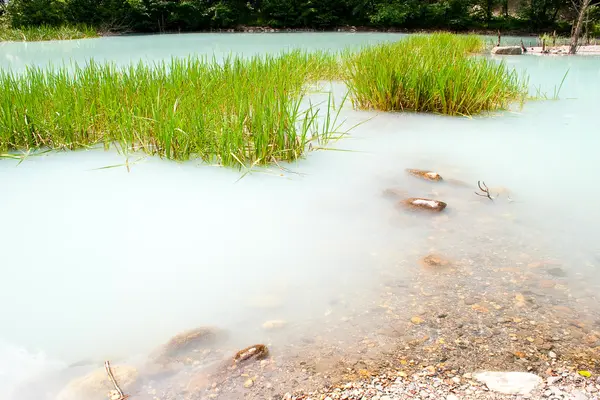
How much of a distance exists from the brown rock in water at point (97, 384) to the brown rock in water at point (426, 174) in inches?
81.1

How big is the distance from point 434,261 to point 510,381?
717mm

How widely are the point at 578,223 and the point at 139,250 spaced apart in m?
2.05

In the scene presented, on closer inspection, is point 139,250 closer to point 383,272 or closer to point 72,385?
point 72,385

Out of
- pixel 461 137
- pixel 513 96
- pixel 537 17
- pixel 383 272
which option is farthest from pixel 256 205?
pixel 537 17

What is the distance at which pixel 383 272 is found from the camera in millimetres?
1896

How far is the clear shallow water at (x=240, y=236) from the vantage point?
5.25 ft

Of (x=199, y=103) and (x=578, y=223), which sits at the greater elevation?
(x=199, y=103)

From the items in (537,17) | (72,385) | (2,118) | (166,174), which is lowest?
(72,385)

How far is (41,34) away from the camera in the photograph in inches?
629

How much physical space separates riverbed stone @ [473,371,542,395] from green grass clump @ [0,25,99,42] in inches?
709

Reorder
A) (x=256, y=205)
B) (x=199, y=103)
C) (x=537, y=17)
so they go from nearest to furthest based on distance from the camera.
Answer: (x=256, y=205) → (x=199, y=103) → (x=537, y=17)

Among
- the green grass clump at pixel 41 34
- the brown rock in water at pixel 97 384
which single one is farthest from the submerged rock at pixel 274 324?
the green grass clump at pixel 41 34

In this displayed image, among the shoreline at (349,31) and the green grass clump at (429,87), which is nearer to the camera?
the green grass clump at (429,87)

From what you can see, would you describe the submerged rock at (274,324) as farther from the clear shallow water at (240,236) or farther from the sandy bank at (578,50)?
the sandy bank at (578,50)
